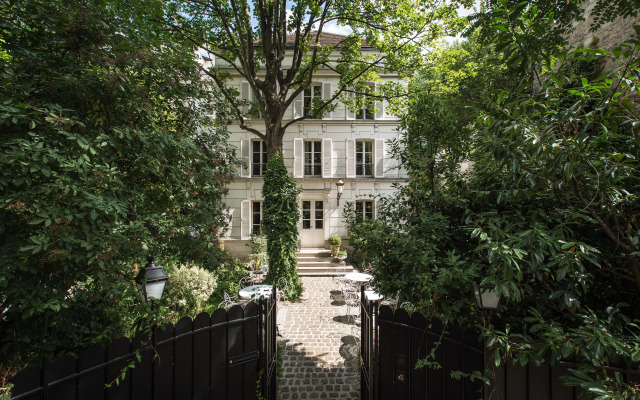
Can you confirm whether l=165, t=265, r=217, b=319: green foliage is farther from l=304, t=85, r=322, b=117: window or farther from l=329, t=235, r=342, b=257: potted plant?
l=304, t=85, r=322, b=117: window

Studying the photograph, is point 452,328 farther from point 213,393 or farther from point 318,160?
point 318,160

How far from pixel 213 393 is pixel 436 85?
12.9 m

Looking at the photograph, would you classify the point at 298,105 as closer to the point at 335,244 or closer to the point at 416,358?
the point at 335,244

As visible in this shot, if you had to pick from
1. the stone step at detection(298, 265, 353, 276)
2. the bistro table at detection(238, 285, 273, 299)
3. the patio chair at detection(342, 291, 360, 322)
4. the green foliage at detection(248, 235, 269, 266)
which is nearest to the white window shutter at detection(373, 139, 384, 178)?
A: the stone step at detection(298, 265, 353, 276)

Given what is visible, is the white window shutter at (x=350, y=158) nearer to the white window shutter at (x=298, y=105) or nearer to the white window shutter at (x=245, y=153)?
the white window shutter at (x=298, y=105)

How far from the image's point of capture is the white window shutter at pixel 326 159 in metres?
14.7

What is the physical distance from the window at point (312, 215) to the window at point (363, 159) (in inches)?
111

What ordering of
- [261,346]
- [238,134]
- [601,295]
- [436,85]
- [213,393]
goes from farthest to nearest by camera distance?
[238,134], [436,85], [261,346], [213,393], [601,295]

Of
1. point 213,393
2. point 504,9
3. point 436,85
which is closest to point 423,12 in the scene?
point 436,85

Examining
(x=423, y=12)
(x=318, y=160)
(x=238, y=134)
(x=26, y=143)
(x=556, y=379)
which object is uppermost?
(x=423, y=12)

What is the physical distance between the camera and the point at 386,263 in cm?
312

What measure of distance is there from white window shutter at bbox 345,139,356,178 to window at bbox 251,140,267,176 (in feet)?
14.6

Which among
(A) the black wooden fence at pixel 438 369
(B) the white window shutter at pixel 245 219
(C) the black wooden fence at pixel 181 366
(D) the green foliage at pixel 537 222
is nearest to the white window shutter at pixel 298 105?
(B) the white window shutter at pixel 245 219

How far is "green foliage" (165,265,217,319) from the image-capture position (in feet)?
22.9
